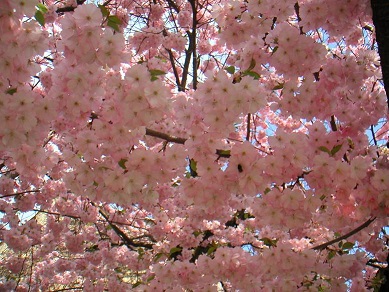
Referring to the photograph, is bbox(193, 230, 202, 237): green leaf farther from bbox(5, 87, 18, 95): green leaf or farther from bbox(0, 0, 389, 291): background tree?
bbox(5, 87, 18, 95): green leaf

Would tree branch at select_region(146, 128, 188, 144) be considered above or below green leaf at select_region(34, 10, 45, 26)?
below

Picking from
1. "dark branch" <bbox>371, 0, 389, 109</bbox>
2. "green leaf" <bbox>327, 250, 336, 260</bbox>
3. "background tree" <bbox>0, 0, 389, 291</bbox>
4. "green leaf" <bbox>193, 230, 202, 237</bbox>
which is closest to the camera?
"background tree" <bbox>0, 0, 389, 291</bbox>

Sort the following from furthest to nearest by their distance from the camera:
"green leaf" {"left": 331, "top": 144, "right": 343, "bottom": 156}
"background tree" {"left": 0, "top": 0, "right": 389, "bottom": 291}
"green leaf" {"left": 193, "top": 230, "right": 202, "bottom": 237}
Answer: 1. "green leaf" {"left": 193, "top": 230, "right": 202, "bottom": 237}
2. "green leaf" {"left": 331, "top": 144, "right": 343, "bottom": 156}
3. "background tree" {"left": 0, "top": 0, "right": 389, "bottom": 291}

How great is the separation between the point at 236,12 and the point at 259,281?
80.5 inches

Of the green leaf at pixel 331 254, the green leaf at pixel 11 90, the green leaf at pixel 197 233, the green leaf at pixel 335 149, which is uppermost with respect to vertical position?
the green leaf at pixel 197 233

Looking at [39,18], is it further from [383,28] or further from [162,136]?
[383,28]

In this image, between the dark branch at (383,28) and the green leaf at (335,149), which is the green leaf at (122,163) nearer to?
the green leaf at (335,149)

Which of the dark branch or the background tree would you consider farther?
the dark branch

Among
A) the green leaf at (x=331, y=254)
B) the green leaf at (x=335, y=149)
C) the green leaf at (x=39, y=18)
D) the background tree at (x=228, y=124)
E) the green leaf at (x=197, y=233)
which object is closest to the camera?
the green leaf at (x=39, y=18)

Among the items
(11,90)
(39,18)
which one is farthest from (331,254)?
(39,18)

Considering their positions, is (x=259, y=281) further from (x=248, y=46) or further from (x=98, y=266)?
(x=98, y=266)

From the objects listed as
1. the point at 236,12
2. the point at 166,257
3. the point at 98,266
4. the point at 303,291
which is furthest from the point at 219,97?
the point at 98,266

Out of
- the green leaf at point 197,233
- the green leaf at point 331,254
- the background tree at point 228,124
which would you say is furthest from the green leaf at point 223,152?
the green leaf at point 197,233

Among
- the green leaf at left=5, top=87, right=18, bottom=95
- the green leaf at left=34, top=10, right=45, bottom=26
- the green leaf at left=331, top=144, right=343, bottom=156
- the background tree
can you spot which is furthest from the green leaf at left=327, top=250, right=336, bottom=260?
the green leaf at left=34, top=10, right=45, bottom=26
